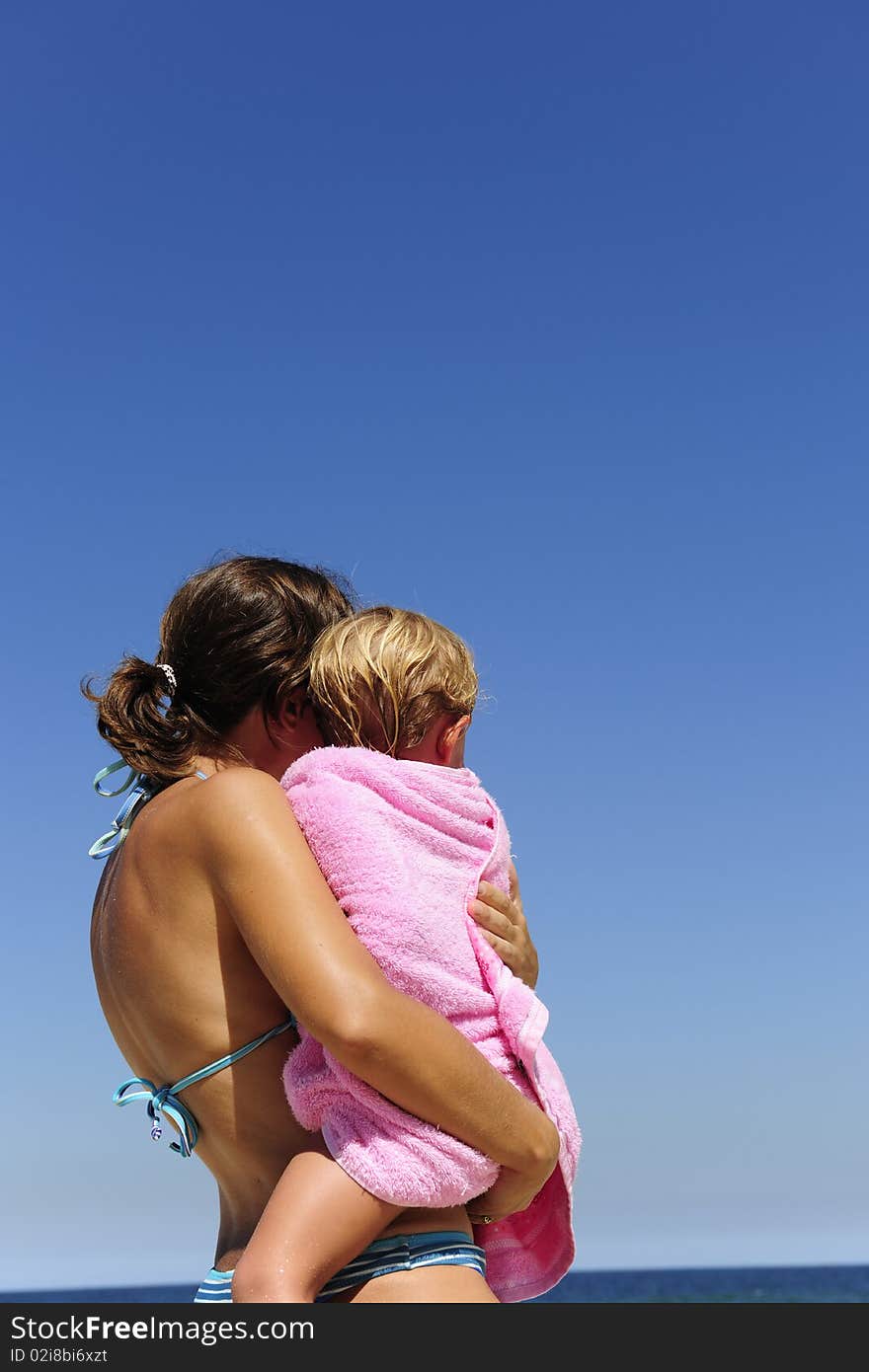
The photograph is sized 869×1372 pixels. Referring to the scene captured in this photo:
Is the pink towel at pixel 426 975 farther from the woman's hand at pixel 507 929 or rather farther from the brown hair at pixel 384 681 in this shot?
the brown hair at pixel 384 681

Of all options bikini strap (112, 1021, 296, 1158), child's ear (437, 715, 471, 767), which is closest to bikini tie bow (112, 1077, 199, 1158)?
bikini strap (112, 1021, 296, 1158)

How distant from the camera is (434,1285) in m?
2.60

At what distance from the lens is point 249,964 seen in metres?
Answer: 2.75

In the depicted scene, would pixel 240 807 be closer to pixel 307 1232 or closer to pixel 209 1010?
pixel 209 1010

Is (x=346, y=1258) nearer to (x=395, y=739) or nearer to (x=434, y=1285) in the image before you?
(x=434, y=1285)

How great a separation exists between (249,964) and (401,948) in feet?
1.08

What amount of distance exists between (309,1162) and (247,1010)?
36 centimetres

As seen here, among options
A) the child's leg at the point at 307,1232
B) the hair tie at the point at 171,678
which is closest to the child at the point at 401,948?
the child's leg at the point at 307,1232

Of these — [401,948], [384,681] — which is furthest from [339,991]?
[384,681]

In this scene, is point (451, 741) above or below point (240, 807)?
above

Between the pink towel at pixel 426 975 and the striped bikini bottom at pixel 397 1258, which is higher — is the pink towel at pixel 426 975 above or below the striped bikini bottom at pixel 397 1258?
above

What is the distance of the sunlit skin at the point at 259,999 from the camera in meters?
2.49

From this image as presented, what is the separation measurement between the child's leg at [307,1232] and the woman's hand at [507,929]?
616 mm
